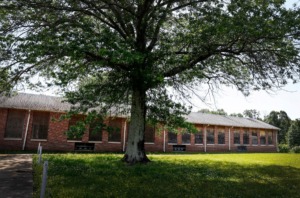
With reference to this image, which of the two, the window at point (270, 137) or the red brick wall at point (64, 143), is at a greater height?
the window at point (270, 137)

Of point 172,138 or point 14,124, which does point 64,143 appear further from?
point 172,138

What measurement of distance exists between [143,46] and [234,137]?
28.9 metres

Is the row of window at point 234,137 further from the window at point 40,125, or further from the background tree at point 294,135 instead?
the background tree at point 294,135

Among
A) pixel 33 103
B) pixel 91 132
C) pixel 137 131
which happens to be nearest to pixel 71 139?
pixel 33 103

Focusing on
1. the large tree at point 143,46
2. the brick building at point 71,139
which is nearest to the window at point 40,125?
the brick building at point 71,139

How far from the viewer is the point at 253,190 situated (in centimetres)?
881

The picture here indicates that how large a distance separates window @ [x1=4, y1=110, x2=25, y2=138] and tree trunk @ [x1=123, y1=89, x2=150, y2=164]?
1398cm

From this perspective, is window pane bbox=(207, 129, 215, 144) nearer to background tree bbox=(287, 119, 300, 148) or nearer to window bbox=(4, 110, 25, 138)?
window bbox=(4, 110, 25, 138)

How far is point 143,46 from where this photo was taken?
15375 millimetres

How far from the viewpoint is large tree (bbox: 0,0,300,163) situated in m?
11.2

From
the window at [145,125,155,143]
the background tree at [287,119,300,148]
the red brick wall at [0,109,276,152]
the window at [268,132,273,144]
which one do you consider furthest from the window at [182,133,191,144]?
the background tree at [287,119,300,148]

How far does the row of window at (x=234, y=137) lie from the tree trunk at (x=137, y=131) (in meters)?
18.1

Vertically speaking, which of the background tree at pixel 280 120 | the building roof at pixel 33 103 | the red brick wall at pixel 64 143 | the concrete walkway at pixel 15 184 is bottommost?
the concrete walkway at pixel 15 184

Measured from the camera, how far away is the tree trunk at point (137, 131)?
14.9 meters
